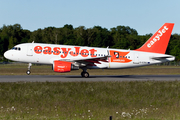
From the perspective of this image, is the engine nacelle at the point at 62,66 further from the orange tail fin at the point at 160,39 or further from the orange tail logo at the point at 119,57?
the orange tail fin at the point at 160,39

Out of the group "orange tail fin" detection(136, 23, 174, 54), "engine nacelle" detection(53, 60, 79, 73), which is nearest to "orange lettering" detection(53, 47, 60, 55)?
"engine nacelle" detection(53, 60, 79, 73)

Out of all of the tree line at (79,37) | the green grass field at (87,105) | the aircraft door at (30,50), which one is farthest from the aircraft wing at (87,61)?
the tree line at (79,37)

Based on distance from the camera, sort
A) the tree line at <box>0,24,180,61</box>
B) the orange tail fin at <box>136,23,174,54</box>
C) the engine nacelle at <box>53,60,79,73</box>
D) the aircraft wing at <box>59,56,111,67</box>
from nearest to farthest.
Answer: the engine nacelle at <box>53,60,79,73</box> < the aircraft wing at <box>59,56,111,67</box> < the orange tail fin at <box>136,23,174,54</box> < the tree line at <box>0,24,180,61</box>

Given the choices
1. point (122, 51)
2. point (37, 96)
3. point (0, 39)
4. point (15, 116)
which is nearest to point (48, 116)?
point (15, 116)

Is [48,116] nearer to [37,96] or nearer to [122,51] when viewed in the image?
[37,96]

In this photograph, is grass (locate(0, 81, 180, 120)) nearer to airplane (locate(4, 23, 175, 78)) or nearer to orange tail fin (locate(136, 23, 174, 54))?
airplane (locate(4, 23, 175, 78))

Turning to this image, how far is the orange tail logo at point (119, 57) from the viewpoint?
32.2 metres

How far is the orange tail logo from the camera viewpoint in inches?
1269

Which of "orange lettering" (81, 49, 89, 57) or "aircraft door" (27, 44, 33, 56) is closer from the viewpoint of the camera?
"aircraft door" (27, 44, 33, 56)

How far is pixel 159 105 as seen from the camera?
14.0 meters

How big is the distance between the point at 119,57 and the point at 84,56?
4.40m

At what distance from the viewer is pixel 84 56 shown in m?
31.3

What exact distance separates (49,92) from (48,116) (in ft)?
19.7

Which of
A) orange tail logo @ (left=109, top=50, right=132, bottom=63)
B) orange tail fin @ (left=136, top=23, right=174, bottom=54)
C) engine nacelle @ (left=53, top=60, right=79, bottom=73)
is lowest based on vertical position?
engine nacelle @ (left=53, top=60, right=79, bottom=73)
